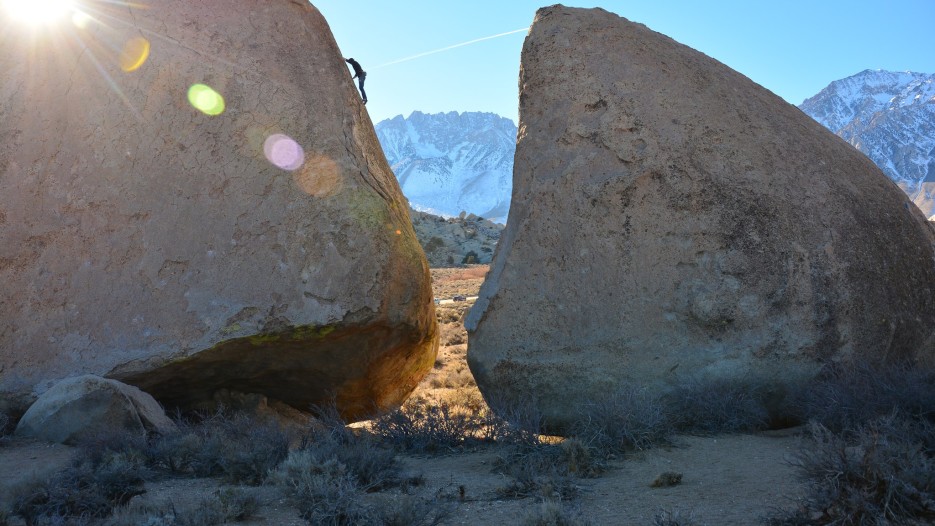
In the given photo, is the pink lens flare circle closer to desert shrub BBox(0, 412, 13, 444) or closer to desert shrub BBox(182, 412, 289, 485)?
desert shrub BBox(182, 412, 289, 485)

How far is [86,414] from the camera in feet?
17.4

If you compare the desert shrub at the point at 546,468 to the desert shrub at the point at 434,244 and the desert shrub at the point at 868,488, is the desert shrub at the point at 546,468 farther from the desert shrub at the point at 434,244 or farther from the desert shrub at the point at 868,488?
the desert shrub at the point at 434,244

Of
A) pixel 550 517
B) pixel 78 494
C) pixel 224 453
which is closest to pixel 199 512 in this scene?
pixel 78 494

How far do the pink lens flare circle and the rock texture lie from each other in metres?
2.10

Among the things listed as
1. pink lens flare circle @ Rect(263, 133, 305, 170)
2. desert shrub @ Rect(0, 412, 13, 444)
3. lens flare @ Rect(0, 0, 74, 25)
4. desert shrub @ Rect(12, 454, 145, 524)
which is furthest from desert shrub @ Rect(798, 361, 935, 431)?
lens flare @ Rect(0, 0, 74, 25)

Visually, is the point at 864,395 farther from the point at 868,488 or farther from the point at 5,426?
the point at 5,426

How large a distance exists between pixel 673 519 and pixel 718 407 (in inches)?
87.2

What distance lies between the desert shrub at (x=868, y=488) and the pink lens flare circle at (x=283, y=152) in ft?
14.7

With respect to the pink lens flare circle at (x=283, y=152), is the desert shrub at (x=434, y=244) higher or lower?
higher

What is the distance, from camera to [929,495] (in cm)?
304

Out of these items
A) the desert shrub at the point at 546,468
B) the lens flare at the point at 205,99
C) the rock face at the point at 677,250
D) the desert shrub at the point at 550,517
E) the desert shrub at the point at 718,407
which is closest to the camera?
the desert shrub at the point at 550,517

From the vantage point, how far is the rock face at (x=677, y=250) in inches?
219

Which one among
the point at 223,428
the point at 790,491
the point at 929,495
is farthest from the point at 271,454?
the point at 929,495

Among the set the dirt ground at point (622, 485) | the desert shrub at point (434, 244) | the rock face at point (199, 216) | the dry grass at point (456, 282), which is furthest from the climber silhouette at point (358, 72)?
the desert shrub at point (434, 244)
